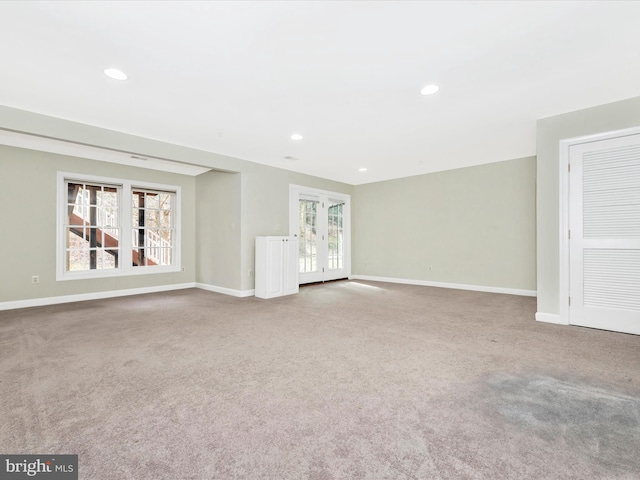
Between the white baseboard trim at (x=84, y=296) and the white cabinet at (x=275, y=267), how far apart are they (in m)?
2.10

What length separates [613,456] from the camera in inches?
58.2

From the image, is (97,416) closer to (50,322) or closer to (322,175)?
(50,322)

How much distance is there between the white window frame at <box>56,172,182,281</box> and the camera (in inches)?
199

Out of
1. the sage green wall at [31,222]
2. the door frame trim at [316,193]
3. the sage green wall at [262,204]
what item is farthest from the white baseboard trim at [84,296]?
the door frame trim at [316,193]

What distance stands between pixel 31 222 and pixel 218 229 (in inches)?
110

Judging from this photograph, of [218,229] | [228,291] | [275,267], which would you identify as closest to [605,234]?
[275,267]

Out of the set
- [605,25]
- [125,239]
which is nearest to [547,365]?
[605,25]

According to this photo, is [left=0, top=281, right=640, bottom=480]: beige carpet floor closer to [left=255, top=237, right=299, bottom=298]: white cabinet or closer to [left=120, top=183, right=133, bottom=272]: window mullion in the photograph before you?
[left=255, top=237, right=299, bottom=298]: white cabinet

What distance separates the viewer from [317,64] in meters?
2.53

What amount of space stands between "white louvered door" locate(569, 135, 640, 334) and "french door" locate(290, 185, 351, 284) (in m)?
4.60

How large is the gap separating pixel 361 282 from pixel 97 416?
5.88 metres

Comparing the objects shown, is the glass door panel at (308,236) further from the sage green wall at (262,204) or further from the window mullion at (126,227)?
the window mullion at (126,227)

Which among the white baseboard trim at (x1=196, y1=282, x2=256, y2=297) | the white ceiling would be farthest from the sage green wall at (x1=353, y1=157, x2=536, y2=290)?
the white baseboard trim at (x1=196, y1=282, x2=256, y2=297)
